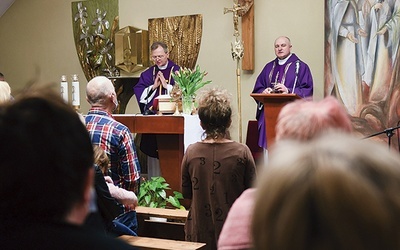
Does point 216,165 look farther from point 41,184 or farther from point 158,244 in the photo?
point 41,184

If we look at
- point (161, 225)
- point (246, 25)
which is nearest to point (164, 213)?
point (161, 225)

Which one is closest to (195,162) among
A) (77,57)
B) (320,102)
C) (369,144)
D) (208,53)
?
(320,102)

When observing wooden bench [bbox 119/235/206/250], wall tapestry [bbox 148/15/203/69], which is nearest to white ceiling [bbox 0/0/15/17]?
wall tapestry [bbox 148/15/203/69]

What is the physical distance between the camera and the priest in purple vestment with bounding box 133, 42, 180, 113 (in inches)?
297

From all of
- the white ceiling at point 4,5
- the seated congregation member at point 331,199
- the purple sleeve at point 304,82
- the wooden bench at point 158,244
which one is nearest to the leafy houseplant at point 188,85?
the purple sleeve at point 304,82

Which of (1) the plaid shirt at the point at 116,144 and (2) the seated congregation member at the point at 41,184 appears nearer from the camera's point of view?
(2) the seated congregation member at the point at 41,184

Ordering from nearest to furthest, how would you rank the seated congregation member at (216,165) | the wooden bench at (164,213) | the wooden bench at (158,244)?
the seated congregation member at (216,165) < the wooden bench at (158,244) < the wooden bench at (164,213)

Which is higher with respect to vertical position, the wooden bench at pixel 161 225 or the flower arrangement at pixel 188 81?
the flower arrangement at pixel 188 81

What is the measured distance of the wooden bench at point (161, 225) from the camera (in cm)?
508

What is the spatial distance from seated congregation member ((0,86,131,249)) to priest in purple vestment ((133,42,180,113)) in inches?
242

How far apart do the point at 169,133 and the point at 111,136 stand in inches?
101

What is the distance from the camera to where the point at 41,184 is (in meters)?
1.17

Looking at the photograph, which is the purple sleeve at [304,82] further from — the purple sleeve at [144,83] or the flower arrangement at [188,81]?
the purple sleeve at [144,83]

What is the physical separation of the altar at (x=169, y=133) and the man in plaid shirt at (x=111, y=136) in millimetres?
2218
